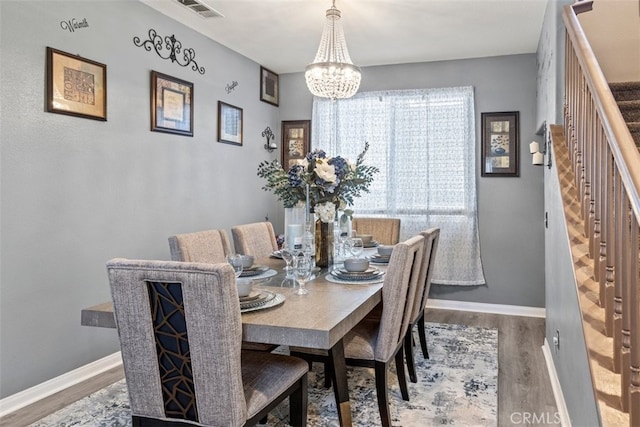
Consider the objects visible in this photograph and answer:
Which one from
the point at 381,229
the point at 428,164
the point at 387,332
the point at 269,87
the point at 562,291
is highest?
the point at 269,87

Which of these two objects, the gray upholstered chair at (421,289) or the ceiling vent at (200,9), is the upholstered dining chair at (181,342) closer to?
the gray upholstered chair at (421,289)

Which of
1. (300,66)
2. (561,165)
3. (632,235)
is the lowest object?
(632,235)

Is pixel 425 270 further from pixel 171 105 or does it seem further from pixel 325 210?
pixel 171 105

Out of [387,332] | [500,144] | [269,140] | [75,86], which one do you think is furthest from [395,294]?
[269,140]

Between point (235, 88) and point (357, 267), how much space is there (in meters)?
2.88

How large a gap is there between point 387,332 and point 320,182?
37.0 inches

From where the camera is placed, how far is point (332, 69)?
3.31 meters

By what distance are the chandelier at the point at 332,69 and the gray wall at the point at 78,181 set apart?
1258mm

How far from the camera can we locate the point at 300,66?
525 centimetres

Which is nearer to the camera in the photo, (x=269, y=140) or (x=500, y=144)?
(x=500, y=144)

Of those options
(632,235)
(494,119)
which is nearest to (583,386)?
(632,235)

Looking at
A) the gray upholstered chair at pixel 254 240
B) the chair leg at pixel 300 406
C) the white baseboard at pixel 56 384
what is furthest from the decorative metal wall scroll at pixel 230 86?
the chair leg at pixel 300 406

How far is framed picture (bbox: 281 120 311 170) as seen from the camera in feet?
18.1

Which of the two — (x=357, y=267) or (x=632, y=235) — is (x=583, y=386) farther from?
(x=357, y=267)
